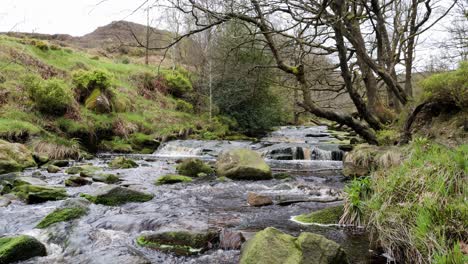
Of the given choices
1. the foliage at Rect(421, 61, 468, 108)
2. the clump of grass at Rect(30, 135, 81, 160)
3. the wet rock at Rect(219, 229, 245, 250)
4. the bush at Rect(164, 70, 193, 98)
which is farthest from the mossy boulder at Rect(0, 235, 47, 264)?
the bush at Rect(164, 70, 193, 98)

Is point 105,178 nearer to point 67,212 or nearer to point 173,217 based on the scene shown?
point 67,212

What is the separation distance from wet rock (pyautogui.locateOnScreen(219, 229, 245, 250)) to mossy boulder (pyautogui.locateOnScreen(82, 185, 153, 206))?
10.3 feet

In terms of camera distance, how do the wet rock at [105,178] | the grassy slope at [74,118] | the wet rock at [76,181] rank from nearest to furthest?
the wet rock at [76,181], the wet rock at [105,178], the grassy slope at [74,118]

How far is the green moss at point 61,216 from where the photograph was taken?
221 inches

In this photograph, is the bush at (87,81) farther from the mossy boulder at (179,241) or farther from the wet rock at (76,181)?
the mossy boulder at (179,241)

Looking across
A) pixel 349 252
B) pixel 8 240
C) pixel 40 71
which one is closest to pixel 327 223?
pixel 349 252

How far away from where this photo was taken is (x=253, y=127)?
25781 millimetres

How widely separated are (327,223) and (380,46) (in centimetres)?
571

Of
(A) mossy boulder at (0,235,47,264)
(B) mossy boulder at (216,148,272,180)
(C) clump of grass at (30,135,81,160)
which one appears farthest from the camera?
(C) clump of grass at (30,135,81,160)

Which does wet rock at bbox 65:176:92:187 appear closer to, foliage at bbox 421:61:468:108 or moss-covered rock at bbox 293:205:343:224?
moss-covered rock at bbox 293:205:343:224

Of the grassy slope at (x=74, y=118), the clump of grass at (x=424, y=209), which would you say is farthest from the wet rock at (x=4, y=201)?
the grassy slope at (x=74, y=118)

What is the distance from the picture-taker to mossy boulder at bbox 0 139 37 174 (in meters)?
10.9

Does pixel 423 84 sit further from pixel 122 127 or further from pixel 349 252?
pixel 122 127

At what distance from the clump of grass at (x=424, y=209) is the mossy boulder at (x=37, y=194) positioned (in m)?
6.07
